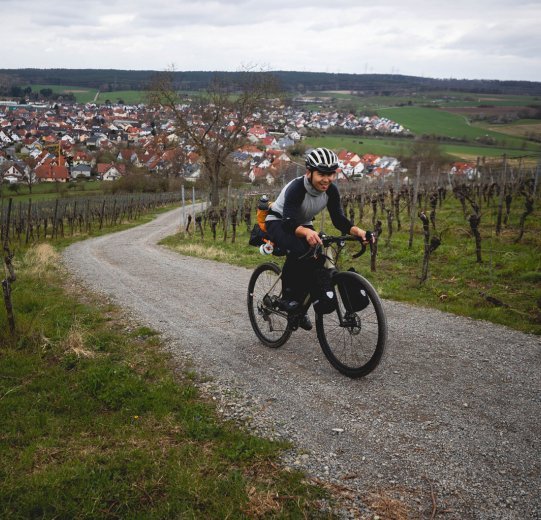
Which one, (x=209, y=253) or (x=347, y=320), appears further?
(x=209, y=253)

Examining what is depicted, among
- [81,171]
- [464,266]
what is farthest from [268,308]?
[81,171]

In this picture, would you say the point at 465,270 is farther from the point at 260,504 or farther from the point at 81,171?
the point at 81,171

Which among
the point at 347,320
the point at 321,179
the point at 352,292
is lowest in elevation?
the point at 347,320

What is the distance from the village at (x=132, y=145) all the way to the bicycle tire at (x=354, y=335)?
29.4m

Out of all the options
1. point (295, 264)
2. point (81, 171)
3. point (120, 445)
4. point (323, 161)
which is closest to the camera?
point (120, 445)

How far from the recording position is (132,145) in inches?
4385

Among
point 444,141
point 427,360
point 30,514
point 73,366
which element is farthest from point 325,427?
point 444,141

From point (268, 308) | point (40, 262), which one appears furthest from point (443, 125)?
point (268, 308)

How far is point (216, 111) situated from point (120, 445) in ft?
130

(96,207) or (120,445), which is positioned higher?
(120,445)

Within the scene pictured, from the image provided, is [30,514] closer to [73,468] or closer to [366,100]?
[73,468]

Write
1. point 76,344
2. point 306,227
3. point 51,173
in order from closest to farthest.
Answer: point 306,227
point 76,344
point 51,173

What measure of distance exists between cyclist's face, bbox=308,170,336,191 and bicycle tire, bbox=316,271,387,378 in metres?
0.94

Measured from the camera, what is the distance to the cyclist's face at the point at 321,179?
4.52 m
